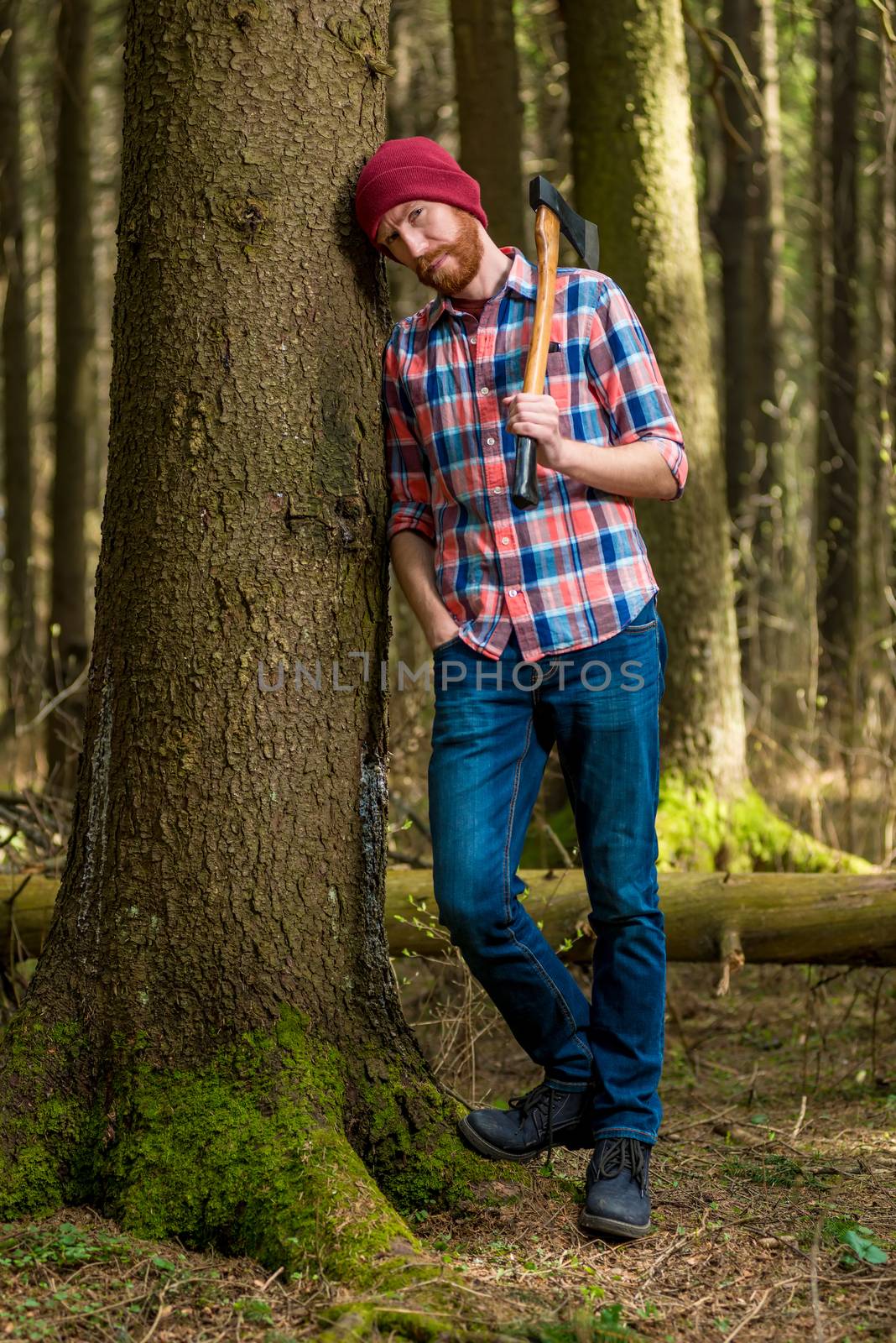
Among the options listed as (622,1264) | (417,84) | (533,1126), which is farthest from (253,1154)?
(417,84)

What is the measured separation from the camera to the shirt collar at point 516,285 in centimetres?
315

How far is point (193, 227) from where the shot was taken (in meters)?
3.00

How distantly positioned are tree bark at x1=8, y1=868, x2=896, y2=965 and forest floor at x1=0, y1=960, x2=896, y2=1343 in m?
0.53

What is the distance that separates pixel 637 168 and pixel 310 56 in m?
3.37

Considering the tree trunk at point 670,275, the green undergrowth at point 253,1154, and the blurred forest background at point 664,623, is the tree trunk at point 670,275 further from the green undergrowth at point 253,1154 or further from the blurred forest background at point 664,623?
the green undergrowth at point 253,1154

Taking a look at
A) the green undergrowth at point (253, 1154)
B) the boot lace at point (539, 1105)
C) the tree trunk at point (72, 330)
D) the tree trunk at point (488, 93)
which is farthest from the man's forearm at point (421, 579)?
the tree trunk at point (72, 330)

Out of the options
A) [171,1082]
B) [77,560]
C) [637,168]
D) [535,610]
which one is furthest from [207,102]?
[77,560]

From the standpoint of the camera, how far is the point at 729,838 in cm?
578

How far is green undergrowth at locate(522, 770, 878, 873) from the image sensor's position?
18.5ft

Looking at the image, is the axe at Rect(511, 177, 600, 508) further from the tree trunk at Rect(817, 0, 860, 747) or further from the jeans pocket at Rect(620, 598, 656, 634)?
the tree trunk at Rect(817, 0, 860, 747)

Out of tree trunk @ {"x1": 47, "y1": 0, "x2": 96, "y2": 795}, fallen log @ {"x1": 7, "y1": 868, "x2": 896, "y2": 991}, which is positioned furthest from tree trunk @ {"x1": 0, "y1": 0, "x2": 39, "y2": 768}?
fallen log @ {"x1": 7, "y1": 868, "x2": 896, "y2": 991}

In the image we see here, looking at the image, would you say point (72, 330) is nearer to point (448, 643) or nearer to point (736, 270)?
point (736, 270)

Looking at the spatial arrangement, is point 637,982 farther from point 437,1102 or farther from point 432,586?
point 432,586

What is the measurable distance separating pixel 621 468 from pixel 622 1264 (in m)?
1.83
